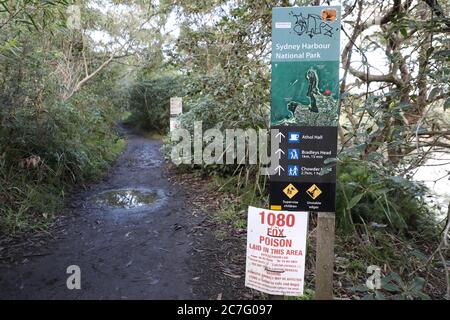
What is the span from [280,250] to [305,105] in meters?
1.07

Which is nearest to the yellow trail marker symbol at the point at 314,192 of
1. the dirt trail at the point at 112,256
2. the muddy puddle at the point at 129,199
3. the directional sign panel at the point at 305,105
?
the directional sign panel at the point at 305,105

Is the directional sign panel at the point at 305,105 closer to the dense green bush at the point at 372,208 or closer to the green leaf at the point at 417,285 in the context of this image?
the green leaf at the point at 417,285

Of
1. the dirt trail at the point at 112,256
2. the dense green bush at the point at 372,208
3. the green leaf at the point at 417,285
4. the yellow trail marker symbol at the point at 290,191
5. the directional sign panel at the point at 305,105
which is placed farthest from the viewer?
the dense green bush at the point at 372,208

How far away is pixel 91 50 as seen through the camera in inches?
360

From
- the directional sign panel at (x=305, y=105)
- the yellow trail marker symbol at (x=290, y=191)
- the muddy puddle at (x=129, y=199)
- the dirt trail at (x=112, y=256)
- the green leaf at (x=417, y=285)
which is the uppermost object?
the directional sign panel at (x=305, y=105)

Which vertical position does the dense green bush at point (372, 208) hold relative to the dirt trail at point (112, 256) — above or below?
above

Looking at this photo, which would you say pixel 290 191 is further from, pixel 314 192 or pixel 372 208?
pixel 372 208

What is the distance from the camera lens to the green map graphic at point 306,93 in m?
2.19

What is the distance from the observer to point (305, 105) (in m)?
2.23

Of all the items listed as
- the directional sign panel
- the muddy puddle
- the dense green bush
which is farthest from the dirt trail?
the dense green bush

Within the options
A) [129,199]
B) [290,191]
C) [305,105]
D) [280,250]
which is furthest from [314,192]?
[129,199]

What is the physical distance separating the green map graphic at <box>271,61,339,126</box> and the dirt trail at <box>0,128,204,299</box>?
178cm

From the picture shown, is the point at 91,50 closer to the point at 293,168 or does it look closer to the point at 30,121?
the point at 30,121

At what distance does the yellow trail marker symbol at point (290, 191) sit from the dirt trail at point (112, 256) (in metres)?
1.26
